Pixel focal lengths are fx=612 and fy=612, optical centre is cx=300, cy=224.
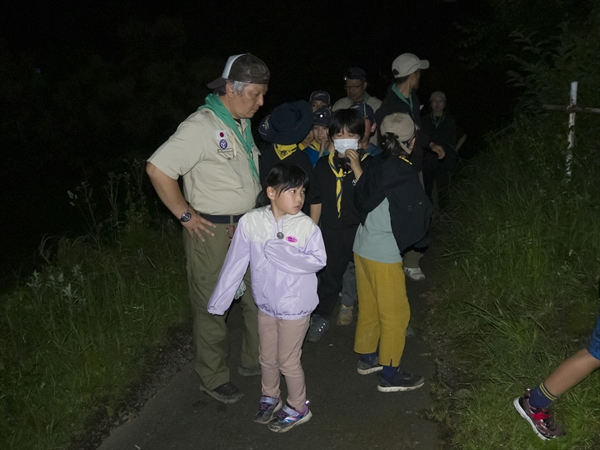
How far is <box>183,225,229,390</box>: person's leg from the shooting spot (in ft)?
11.9

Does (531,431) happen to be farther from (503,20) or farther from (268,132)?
(503,20)

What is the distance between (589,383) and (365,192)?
63.5 inches

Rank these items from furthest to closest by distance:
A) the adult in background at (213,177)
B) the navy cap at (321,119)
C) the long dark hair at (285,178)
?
1. the navy cap at (321,119)
2. the adult in background at (213,177)
3. the long dark hair at (285,178)

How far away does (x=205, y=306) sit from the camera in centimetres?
374

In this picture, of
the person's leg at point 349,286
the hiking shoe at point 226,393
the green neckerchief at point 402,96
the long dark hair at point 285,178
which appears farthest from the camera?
the green neckerchief at point 402,96

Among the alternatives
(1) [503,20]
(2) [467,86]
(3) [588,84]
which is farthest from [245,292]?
(2) [467,86]

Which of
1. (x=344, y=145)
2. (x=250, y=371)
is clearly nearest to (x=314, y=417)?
(x=250, y=371)

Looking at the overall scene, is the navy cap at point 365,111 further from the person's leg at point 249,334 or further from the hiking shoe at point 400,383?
the hiking shoe at point 400,383

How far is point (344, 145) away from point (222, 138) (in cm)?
78

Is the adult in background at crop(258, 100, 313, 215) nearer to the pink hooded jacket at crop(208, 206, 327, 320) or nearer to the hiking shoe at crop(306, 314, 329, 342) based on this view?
the pink hooded jacket at crop(208, 206, 327, 320)

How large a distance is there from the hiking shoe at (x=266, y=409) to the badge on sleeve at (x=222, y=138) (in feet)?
4.95

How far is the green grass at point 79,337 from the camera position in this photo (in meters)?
3.61

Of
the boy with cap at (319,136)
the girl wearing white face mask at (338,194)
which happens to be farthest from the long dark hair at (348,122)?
the boy with cap at (319,136)

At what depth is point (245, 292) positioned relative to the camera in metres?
3.90
